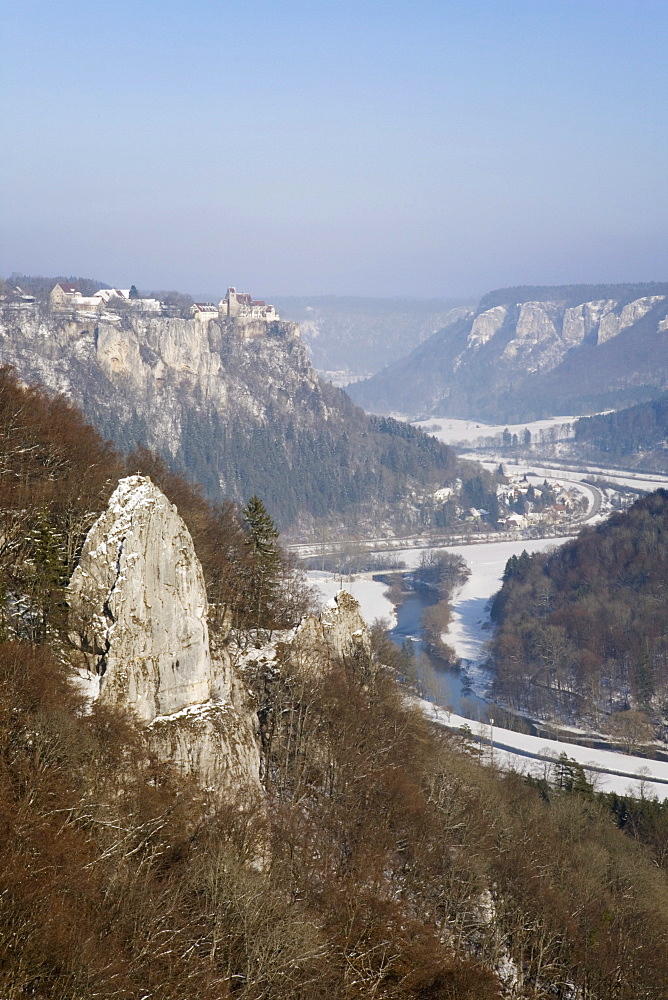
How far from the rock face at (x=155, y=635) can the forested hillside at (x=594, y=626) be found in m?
38.4

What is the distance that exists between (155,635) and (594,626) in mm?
53343

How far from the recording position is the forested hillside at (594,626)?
56.5 meters

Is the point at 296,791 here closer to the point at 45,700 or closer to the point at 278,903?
the point at 278,903

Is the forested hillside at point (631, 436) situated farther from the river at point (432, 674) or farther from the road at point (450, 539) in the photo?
the river at point (432, 674)

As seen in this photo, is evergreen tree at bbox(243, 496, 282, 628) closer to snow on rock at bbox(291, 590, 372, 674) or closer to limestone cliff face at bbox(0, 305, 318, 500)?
snow on rock at bbox(291, 590, 372, 674)

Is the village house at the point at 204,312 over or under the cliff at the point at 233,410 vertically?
over

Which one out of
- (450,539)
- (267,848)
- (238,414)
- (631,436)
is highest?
(267,848)

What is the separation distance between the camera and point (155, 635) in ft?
61.0

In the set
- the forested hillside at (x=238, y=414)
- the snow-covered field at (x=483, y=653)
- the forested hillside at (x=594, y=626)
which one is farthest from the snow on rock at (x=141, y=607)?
the forested hillside at (x=238, y=414)

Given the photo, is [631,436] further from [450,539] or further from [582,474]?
[450,539]

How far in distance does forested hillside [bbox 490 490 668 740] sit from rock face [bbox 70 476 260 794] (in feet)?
126

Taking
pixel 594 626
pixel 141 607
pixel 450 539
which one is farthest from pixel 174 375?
pixel 141 607

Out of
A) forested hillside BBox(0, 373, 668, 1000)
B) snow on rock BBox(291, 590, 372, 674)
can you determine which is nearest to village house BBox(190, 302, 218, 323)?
forested hillside BBox(0, 373, 668, 1000)

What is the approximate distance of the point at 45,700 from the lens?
50.8ft
